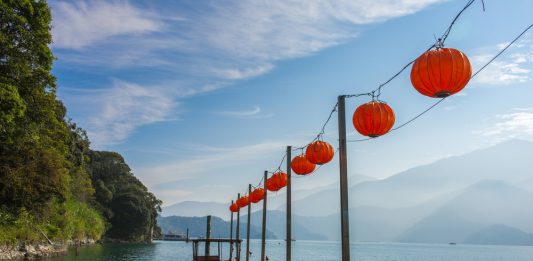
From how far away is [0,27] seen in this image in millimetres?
18516

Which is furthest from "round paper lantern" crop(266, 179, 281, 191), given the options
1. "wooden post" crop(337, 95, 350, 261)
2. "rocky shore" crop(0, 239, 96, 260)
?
"rocky shore" crop(0, 239, 96, 260)

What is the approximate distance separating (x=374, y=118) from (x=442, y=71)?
1892mm

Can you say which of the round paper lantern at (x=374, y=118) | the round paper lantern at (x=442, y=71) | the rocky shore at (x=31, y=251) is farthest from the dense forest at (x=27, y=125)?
the round paper lantern at (x=442, y=71)

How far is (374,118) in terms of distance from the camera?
7.45 metres

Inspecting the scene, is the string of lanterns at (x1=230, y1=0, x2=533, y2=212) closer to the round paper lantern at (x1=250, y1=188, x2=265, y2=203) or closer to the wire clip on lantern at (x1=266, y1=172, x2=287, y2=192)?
the wire clip on lantern at (x1=266, y1=172, x2=287, y2=192)

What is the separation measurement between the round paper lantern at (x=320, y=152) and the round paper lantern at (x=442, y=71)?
450 cm

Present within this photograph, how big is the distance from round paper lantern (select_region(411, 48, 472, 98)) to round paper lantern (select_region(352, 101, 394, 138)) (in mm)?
1447

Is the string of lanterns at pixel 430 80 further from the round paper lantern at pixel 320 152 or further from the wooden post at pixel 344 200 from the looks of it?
the round paper lantern at pixel 320 152

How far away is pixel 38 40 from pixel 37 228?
57.8 ft

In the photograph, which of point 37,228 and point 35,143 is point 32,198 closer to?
point 35,143

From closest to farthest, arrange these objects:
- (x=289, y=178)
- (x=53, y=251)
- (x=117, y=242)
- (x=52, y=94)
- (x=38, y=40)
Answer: (x=289, y=178), (x=38, y=40), (x=52, y=94), (x=53, y=251), (x=117, y=242)

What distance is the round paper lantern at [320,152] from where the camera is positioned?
33.9ft

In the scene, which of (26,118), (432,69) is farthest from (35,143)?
(432,69)

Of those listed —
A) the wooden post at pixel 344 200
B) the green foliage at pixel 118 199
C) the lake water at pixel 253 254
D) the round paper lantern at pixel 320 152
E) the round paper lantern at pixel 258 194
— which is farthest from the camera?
the green foliage at pixel 118 199
